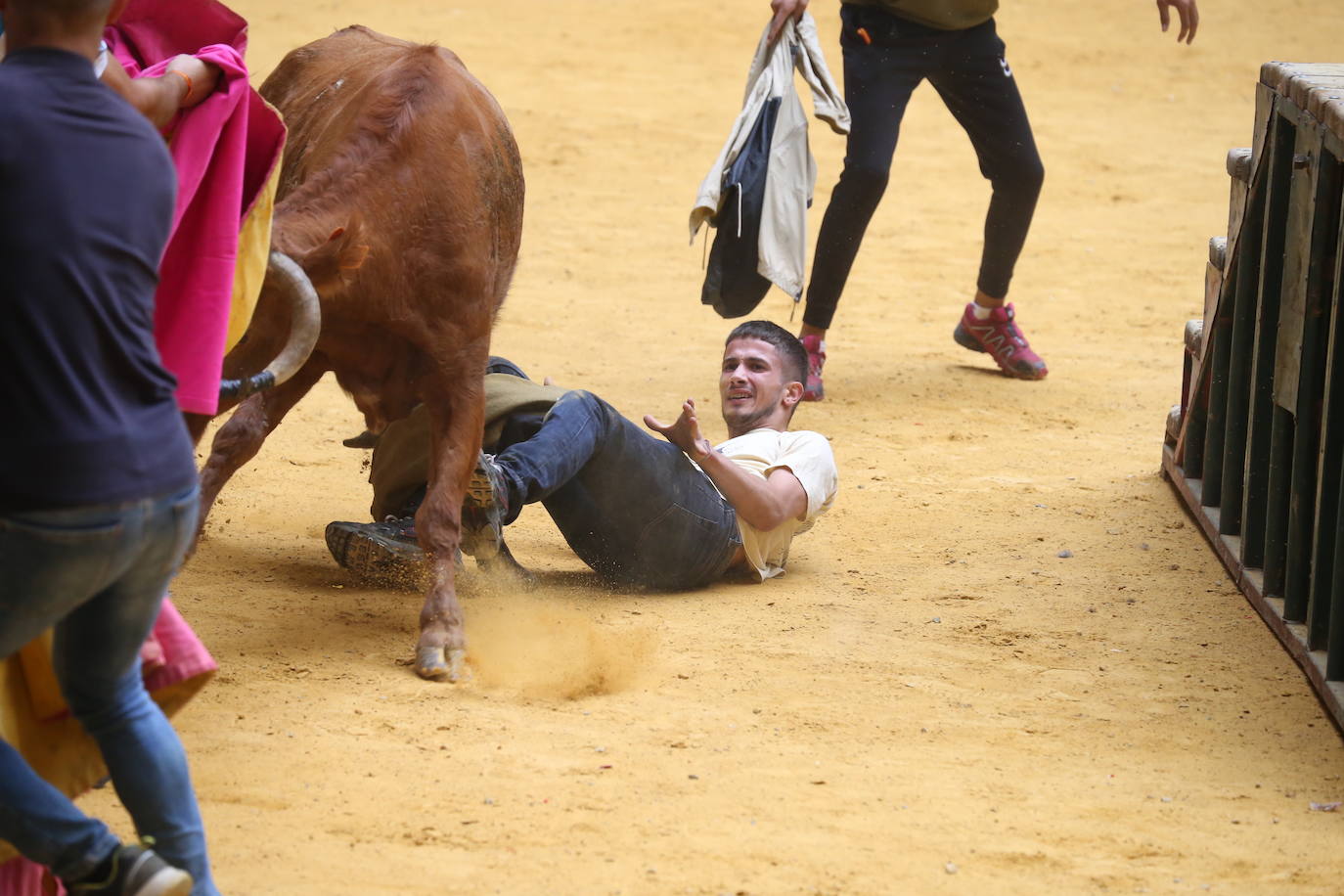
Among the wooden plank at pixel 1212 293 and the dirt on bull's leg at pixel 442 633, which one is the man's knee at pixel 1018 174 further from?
the dirt on bull's leg at pixel 442 633

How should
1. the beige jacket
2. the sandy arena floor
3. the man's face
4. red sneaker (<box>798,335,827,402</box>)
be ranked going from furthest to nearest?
red sneaker (<box>798,335,827,402</box>)
the beige jacket
the man's face
the sandy arena floor

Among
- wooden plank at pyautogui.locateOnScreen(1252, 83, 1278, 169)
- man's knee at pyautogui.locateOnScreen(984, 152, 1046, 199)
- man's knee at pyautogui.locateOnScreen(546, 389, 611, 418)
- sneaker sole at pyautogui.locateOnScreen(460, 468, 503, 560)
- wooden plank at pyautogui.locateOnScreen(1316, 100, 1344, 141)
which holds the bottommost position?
sneaker sole at pyautogui.locateOnScreen(460, 468, 503, 560)

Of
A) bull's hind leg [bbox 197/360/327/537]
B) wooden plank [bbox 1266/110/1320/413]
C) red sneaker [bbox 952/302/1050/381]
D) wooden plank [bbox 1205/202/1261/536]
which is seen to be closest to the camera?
wooden plank [bbox 1266/110/1320/413]

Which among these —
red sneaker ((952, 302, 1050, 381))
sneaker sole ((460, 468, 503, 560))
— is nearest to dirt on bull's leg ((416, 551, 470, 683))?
sneaker sole ((460, 468, 503, 560))

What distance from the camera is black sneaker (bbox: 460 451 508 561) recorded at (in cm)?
458

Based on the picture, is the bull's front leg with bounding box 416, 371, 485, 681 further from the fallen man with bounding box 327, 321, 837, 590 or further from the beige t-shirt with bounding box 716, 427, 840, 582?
the beige t-shirt with bounding box 716, 427, 840, 582

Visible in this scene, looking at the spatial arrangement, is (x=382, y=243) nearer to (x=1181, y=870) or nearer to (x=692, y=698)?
(x=692, y=698)

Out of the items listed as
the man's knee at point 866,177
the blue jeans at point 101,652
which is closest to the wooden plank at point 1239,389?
the man's knee at point 866,177

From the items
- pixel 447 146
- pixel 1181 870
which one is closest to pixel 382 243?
pixel 447 146

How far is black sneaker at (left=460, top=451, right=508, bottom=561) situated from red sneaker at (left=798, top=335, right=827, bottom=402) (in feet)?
10.2

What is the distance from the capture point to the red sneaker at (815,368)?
7.64 m

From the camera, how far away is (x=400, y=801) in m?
3.43

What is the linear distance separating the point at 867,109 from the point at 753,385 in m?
2.49

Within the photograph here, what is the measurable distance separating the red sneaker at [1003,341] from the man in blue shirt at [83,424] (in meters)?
6.18
